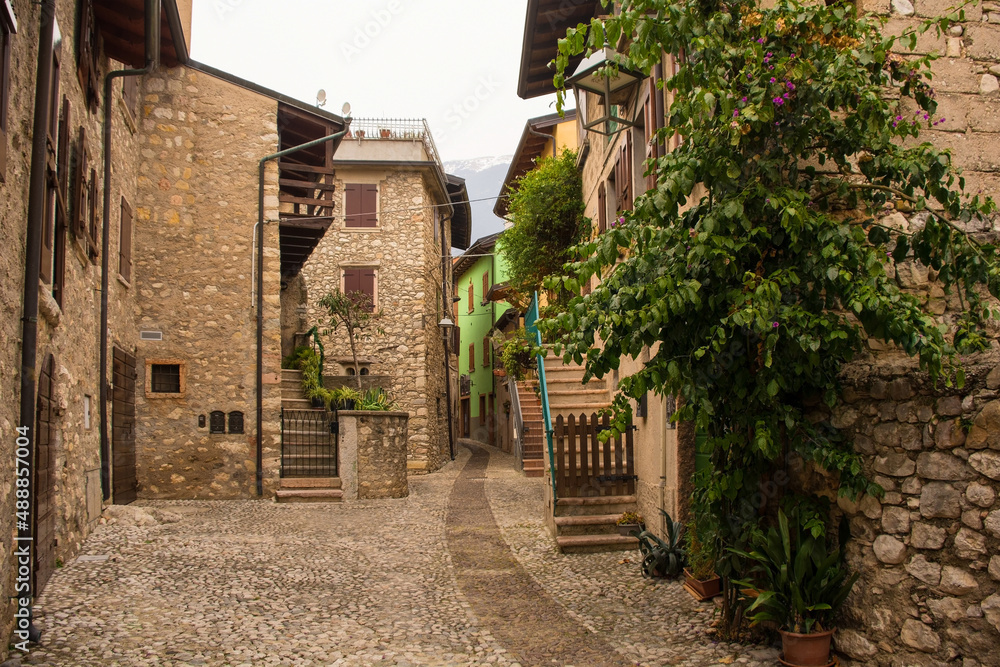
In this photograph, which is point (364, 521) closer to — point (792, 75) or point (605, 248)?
point (605, 248)

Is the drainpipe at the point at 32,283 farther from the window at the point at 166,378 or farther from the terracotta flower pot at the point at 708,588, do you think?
the window at the point at 166,378

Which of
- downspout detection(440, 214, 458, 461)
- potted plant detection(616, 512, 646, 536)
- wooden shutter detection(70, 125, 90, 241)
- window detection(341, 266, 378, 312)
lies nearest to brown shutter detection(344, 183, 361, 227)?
window detection(341, 266, 378, 312)

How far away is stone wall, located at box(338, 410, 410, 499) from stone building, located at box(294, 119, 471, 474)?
20.7 ft

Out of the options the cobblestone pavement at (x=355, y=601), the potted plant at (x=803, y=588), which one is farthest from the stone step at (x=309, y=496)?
the potted plant at (x=803, y=588)

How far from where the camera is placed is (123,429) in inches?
399

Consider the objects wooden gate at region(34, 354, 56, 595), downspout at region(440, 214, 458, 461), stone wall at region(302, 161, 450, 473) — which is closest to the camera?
wooden gate at region(34, 354, 56, 595)

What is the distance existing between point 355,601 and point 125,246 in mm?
6981

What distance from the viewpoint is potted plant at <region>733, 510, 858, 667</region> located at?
401cm

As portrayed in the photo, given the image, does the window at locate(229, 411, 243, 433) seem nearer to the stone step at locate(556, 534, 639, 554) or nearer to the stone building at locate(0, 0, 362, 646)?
the stone building at locate(0, 0, 362, 646)

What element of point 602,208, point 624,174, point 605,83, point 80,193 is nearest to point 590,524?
point 624,174

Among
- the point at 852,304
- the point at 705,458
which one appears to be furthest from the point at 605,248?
the point at 705,458

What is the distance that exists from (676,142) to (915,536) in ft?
13.6

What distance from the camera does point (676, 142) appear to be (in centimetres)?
691

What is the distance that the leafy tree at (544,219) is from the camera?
13.1m
